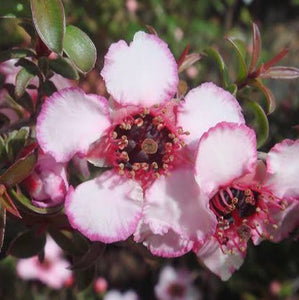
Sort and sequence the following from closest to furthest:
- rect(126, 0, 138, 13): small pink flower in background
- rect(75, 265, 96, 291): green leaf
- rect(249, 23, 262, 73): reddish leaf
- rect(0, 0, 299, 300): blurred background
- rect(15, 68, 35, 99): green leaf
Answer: rect(15, 68, 35, 99): green leaf → rect(249, 23, 262, 73): reddish leaf → rect(75, 265, 96, 291): green leaf → rect(0, 0, 299, 300): blurred background → rect(126, 0, 138, 13): small pink flower in background

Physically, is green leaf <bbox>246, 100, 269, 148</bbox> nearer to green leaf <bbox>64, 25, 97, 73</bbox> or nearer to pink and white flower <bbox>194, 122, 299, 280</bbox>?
pink and white flower <bbox>194, 122, 299, 280</bbox>

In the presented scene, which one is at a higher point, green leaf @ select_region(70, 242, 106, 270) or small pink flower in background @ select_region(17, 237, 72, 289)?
green leaf @ select_region(70, 242, 106, 270)

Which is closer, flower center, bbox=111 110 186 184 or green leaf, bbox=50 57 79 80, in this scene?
flower center, bbox=111 110 186 184

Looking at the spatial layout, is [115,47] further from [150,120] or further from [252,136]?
[252,136]

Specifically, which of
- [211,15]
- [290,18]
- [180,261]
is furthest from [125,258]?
[290,18]

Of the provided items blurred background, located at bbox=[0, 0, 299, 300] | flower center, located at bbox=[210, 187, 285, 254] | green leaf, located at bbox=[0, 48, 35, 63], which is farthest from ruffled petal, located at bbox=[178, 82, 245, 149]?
blurred background, located at bbox=[0, 0, 299, 300]

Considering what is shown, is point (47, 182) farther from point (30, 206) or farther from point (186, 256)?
point (186, 256)
